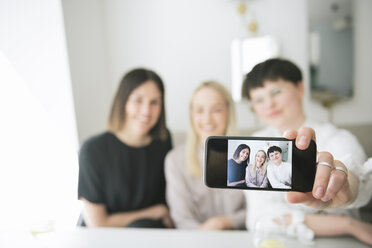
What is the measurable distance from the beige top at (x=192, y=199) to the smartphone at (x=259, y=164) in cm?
26

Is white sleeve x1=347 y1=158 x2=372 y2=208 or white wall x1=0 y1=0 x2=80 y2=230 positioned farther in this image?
white wall x1=0 y1=0 x2=80 y2=230

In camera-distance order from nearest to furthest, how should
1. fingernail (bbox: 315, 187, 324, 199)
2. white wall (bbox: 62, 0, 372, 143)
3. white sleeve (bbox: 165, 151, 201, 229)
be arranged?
1. fingernail (bbox: 315, 187, 324, 199)
2. white wall (bbox: 62, 0, 372, 143)
3. white sleeve (bbox: 165, 151, 201, 229)

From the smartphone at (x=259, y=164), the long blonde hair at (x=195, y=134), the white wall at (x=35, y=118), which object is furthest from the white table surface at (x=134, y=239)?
the smartphone at (x=259, y=164)

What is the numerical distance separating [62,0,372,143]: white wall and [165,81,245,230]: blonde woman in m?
0.04

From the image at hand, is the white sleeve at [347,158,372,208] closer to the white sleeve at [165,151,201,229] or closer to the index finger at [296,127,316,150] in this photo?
the index finger at [296,127,316,150]

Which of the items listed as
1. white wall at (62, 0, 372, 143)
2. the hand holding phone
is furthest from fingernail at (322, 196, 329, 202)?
white wall at (62, 0, 372, 143)

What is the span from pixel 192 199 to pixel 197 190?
0.03 meters

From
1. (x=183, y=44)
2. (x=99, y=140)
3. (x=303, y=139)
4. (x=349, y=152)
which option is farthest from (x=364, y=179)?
(x=99, y=140)

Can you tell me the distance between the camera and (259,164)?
0.37 meters

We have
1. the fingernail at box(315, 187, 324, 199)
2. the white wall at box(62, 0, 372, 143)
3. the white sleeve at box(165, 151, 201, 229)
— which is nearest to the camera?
the fingernail at box(315, 187, 324, 199)

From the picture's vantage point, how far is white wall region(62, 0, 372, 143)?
54cm

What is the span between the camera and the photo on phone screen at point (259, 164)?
0.36 meters

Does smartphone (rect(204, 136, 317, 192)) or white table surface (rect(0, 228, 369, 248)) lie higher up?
smartphone (rect(204, 136, 317, 192))

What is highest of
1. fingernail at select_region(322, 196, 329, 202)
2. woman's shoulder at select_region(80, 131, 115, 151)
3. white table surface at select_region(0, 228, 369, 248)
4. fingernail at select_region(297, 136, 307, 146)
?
fingernail at select_region(297, 136, 307, 146)
